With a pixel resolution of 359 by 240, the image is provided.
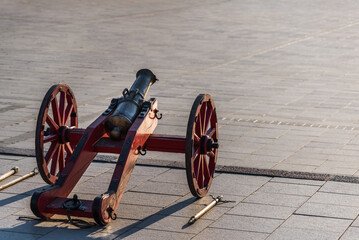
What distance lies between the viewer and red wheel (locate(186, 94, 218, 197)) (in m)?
7.07

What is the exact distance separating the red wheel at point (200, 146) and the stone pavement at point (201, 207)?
0.60 ft

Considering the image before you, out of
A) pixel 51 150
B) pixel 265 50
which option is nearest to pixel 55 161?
pixel 51 150

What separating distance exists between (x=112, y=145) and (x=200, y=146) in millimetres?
808

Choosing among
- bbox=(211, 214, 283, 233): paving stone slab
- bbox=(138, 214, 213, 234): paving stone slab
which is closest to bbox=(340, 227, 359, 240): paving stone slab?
bbox=(211, 214, 283, 233): paving stone slab

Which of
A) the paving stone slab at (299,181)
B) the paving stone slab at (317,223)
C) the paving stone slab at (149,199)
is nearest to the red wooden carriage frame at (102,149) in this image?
the paving stone slab at (149,199)

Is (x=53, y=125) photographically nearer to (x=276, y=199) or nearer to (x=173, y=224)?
(x=173, y=224)

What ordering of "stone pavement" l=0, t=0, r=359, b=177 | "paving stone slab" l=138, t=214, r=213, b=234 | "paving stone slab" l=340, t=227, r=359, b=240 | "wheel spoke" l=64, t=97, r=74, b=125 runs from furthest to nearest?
"stone pavement" l=0, t=0, r=359, b=177 → "wheel spoke" l=64, t=97, r=74, b=125 → "paving stone slab" l=138, t=214, r=213, b=234 → "paving stone slab" l=340, t=227, r=359, b=240

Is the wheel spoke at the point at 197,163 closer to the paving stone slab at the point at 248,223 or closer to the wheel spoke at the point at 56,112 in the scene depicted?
the paving stone slab at the point at 248,223

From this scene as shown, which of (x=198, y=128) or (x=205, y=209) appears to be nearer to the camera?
(x=205, y=209)

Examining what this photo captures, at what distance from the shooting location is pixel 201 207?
7398 mm

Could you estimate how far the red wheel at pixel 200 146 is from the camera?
278 inches

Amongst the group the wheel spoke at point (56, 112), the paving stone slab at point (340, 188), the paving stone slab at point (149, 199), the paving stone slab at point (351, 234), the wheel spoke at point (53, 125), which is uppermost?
the wheel spoke at point (56, 112)

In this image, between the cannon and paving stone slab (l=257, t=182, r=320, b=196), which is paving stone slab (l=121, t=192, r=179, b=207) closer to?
the cannon

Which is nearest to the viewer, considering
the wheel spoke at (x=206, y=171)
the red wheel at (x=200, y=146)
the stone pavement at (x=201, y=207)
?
the stone pavement at (x=201, y=207)
